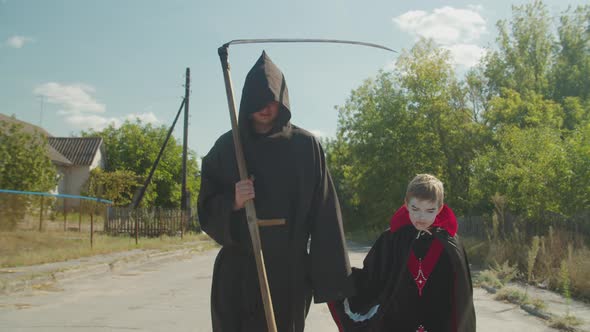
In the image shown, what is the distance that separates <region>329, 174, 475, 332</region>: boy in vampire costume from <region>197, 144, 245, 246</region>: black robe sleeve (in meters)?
0.89

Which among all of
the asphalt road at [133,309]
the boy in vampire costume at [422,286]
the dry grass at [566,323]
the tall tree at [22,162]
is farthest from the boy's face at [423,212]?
the tall tree at [22,162]

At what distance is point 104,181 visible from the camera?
43.5m

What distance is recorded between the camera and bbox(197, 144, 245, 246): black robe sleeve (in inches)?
125

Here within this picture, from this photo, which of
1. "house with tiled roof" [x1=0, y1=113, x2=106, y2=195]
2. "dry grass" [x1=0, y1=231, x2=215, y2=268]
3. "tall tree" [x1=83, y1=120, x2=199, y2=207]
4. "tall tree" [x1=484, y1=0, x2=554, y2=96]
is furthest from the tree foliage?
"house with tiled roof" [x1=0, y1=113, x2=106, y2=195]

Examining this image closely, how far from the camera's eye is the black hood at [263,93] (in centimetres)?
323

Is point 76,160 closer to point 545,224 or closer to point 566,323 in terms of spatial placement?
point 545,224

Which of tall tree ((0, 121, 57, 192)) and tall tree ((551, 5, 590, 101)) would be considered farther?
tall tree ((551, 5, 590, 101))

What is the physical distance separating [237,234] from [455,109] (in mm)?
30577

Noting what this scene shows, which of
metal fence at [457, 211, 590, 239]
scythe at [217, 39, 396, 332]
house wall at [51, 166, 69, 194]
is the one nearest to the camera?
scythe at [217, 39, 396, 332]

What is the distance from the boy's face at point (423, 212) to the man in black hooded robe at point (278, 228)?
54 cm

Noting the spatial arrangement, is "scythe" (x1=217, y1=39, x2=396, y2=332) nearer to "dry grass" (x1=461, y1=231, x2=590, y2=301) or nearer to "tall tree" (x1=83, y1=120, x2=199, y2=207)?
"dry grass" (x1=461, y1=231, x2=590, y2=301)

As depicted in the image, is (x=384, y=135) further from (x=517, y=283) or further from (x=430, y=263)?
(x=430, y=263)

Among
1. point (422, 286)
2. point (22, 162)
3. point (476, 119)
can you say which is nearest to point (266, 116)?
point (422, 286)

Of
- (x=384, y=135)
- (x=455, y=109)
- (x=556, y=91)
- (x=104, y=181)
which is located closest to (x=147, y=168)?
(x=104, y=181)
